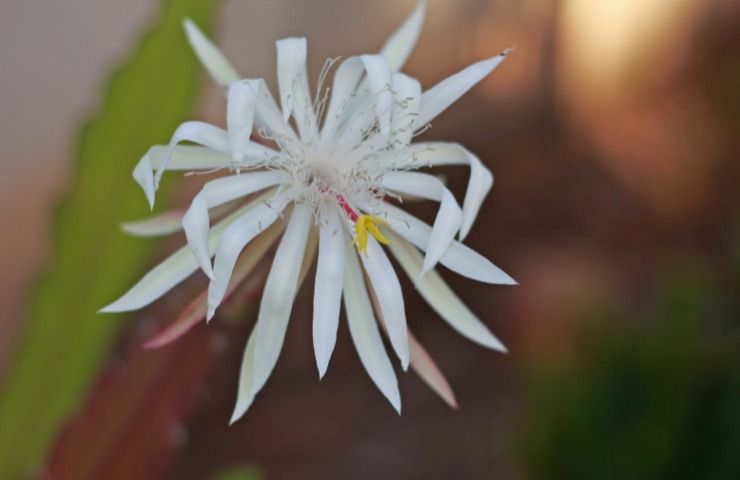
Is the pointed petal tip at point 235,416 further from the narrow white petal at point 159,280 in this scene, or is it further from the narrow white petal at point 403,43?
the narrow white petal at point 403,43

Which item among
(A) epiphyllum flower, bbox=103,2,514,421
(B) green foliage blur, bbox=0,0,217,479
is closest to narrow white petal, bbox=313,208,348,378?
(A) epiphyllum flower, bbox=103,2,514,421

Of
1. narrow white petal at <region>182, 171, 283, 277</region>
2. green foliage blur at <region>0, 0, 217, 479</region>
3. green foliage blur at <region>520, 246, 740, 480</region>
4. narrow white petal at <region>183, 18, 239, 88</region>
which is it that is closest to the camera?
narrow white petal at <region>182, 171, 283, 277</region>

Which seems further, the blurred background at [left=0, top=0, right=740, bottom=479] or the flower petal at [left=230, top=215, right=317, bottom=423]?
the blurred background at [left=0, top=0, right=740, bottom=479]

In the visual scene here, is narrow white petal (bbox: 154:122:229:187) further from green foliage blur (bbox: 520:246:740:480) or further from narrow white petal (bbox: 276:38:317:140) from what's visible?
green foliage blur (bbox: 520:246:740:480)

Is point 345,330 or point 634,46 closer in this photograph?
point 345,330

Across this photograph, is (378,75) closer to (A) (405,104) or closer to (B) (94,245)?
(A) (405,104)

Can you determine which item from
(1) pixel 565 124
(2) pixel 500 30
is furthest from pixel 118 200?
(1) pixel 565 124

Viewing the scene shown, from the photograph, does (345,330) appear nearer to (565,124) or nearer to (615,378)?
(615,378)
